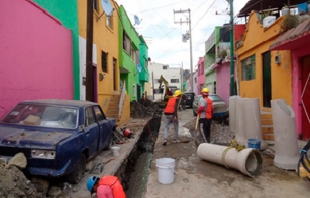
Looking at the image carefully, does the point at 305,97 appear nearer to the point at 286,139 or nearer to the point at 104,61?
the point at 286,139

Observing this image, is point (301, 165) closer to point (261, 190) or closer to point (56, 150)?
point (261, 190)

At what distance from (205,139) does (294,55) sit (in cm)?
390

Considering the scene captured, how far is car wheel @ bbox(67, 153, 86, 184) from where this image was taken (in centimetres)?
475

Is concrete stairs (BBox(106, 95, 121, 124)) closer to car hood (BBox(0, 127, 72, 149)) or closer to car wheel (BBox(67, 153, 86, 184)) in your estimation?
car wheel (BBox(67, 153, 86, 184))

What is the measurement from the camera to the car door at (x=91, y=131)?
18.1ft

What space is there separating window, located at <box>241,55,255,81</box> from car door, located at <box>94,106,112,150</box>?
26.0ft

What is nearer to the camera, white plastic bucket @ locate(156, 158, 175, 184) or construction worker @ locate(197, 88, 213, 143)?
white plastic bucket @ locate(156, 158, 175, 184)

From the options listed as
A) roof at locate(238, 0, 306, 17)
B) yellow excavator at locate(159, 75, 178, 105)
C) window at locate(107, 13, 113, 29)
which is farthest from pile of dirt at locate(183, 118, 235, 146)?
yellow excavator at locate(159, 75, 178, 105)

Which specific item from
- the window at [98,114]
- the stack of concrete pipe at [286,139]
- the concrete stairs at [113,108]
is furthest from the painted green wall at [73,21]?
the stack of concrete pipe at [286,139]

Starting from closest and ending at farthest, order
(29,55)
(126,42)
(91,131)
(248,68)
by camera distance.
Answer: (91,131)
(29,55)
(248,68)
(126,42)

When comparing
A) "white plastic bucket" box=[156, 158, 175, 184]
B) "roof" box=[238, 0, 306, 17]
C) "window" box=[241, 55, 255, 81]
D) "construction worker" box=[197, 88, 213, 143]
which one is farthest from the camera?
"roof" box=[238, 0, 306, 17]

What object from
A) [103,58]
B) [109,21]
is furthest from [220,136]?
[109,21]

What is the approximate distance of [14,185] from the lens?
11.6 ft

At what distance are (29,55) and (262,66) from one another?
355 inches
